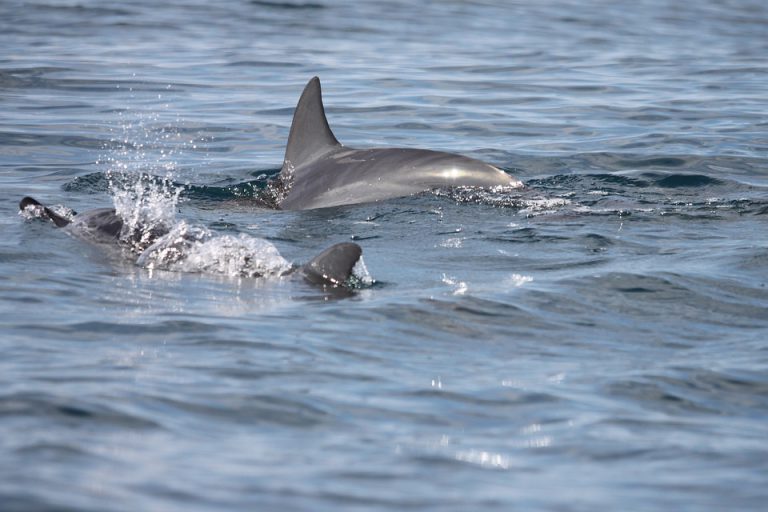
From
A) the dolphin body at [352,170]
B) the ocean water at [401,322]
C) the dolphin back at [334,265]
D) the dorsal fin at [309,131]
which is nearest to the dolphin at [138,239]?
the dolphin back at [334,265]

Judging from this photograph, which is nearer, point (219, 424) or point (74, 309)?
point (219, 424)

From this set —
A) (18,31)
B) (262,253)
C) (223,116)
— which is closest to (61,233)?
(262,253)

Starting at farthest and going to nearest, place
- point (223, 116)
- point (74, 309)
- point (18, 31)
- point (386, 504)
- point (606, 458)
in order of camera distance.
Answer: point (18, 31) → point (223, 116) → point (74, 309) → point (606, 458) → point (386, 504)

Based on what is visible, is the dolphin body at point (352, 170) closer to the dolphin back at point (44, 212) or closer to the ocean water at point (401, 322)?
the ocean water at point (401, 322)

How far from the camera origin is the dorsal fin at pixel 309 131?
12664 mm

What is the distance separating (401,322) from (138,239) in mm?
3249

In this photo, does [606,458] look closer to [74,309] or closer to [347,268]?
[347,268]

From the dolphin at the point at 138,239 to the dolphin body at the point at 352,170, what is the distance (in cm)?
199

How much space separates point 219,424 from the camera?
19.9 ft

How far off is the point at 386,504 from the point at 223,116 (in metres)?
14.3

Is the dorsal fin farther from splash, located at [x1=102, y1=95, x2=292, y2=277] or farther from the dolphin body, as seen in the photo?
splash, located at [x1=102, y1=95, x2=292, y2=277]

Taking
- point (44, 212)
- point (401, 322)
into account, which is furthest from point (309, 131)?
point (401, 322)

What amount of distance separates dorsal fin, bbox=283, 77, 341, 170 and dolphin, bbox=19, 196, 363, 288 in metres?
2.28

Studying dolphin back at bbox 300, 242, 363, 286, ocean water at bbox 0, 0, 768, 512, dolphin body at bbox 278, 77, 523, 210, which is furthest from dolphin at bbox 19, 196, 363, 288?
dolphin body at bbox 278, 77, 523, 210
